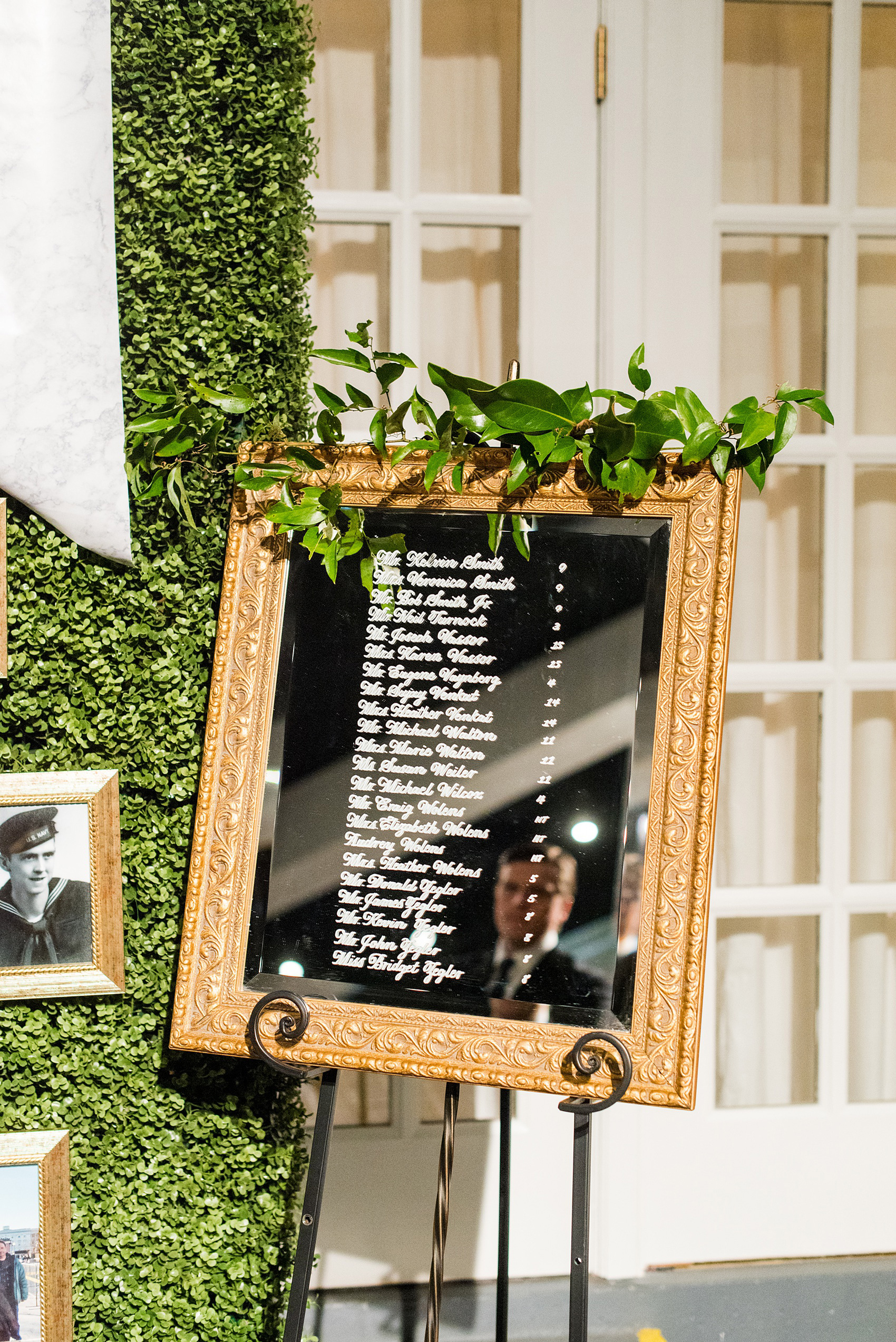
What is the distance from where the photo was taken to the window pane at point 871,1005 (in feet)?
5.26

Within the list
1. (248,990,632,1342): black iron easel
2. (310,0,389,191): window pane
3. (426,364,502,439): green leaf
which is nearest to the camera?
(248,990,632,1342): black iron easel

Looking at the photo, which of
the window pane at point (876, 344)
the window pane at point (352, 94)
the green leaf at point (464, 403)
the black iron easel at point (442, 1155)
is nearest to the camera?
the black iron easel at point (442, 1155)

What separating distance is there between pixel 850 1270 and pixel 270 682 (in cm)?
155

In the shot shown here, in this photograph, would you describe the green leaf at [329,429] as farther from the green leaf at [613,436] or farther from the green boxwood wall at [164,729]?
the green leaf at [613,436]

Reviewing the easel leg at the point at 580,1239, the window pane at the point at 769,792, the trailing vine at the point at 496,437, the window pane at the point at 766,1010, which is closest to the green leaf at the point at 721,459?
the trailing vine at the point at 496,437

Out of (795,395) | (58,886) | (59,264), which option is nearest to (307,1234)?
(58,886)

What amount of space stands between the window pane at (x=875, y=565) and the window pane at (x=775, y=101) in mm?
538

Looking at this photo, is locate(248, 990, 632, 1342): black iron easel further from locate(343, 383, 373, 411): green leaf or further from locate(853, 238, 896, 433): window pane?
locate(853, 238, 896, 433): window pane

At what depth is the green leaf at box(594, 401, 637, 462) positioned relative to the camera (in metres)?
0.87

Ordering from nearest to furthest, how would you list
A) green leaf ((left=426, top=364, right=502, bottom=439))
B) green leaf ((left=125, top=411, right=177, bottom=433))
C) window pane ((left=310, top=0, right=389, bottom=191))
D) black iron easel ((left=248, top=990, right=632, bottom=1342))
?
black iron easel ((left=248, top=990, right=632, bottom=1342)) → green leaf ((left=426, top=364, right=502, bottom=439)) → green leaf ((left=125, top=411, right=177, bottom=433)) → window pane ((left=310, top=0, right=389, bottom=191))

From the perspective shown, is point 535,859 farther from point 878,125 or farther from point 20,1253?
point 878,125

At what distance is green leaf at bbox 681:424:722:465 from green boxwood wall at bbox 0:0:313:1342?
0.54 metres

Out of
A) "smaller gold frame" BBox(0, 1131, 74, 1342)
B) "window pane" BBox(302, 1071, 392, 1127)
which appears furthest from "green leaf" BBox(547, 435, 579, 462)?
"window pane" BBox(302, 1071, 392, 1127)

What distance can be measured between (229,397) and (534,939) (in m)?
0.75
